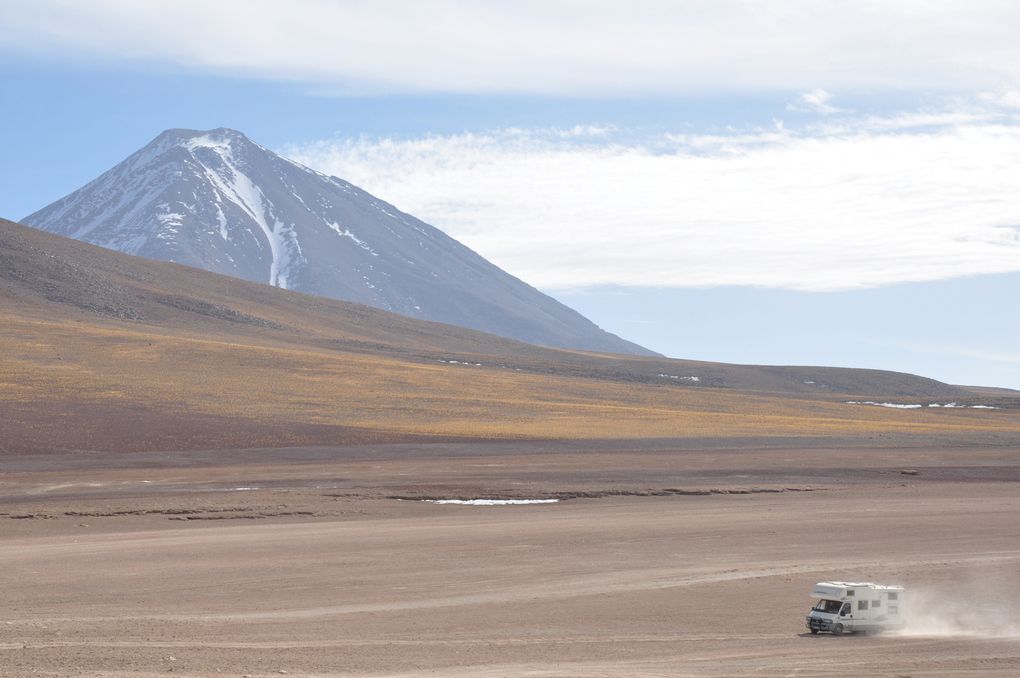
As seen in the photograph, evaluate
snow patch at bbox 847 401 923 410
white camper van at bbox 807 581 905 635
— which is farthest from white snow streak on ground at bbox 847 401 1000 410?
white camper van at bbox 807 581 905 635

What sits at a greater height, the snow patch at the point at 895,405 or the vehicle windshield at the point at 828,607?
the snow patch at the point at 895,405

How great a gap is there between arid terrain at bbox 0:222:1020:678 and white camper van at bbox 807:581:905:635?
44cm

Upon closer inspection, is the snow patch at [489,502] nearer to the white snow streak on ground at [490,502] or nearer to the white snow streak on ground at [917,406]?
the white snow streak on ground at [490,502]

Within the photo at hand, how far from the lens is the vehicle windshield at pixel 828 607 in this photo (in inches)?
827

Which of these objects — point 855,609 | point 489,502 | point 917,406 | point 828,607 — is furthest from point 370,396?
point 855,609

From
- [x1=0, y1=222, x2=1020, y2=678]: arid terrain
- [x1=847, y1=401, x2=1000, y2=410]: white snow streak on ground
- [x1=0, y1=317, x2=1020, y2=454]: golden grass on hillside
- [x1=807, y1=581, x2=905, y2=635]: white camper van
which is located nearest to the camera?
[x1=0, y1=222, x2=1020, y2=678]: arid terrain

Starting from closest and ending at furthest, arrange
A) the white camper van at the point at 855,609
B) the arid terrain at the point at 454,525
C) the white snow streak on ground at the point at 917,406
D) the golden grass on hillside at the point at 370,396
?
the arid terrain at the point at 454,525, the white camper van at the point at 855,609, the golden grass on hillside at the point at 370,396, the white snow streak on ground at the point at 917,406

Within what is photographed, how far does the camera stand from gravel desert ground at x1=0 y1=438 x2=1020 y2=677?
1903cm

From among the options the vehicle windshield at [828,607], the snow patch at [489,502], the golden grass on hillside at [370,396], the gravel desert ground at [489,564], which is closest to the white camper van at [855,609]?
the vehicle windshield at [828,607]

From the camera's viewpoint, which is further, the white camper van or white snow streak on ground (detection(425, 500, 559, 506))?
white snow streak on ground (detection(425, 500, 559, 506))

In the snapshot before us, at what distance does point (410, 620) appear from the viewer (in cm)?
2169

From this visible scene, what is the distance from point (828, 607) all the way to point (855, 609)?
0.49 metres

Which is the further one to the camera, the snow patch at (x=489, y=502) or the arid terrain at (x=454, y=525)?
the snow patch at (x=489, y=502)

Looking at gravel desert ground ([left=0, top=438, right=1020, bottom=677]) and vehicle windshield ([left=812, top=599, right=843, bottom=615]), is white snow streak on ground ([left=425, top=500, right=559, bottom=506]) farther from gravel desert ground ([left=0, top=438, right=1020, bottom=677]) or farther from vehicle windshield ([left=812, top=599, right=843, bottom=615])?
vehicle windshield ([left=812, top=599, right=843, bottom=615])
